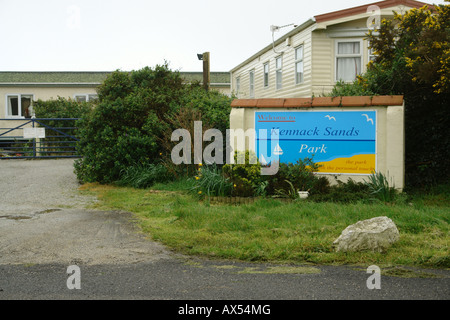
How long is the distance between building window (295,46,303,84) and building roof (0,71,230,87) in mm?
10163

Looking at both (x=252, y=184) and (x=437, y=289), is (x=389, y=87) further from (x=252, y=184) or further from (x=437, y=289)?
(x=437, y=289)

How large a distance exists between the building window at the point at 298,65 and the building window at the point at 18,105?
16471 millimetres

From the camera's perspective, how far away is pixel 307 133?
9.42 m

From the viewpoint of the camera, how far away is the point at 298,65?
17.5m

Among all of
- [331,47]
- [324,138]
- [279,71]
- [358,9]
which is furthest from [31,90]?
[324,138]

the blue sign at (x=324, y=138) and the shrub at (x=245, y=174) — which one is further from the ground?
the blue sign at (x=324, y=138)

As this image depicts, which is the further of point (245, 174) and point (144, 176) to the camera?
point (144, 176)

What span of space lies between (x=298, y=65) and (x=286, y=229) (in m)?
11.9

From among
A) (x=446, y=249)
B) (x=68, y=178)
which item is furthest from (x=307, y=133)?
(x=68, y=178)

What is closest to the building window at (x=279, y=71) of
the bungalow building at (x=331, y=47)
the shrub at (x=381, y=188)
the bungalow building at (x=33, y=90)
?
the bungalow building at (x=331, y=47)

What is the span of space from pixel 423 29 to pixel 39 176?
34.9ft

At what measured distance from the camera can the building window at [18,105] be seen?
87.3ft

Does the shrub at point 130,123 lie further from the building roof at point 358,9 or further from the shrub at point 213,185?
the building roof at point 358,9

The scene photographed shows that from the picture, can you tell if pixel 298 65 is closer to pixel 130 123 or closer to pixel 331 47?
pixel 331 47
